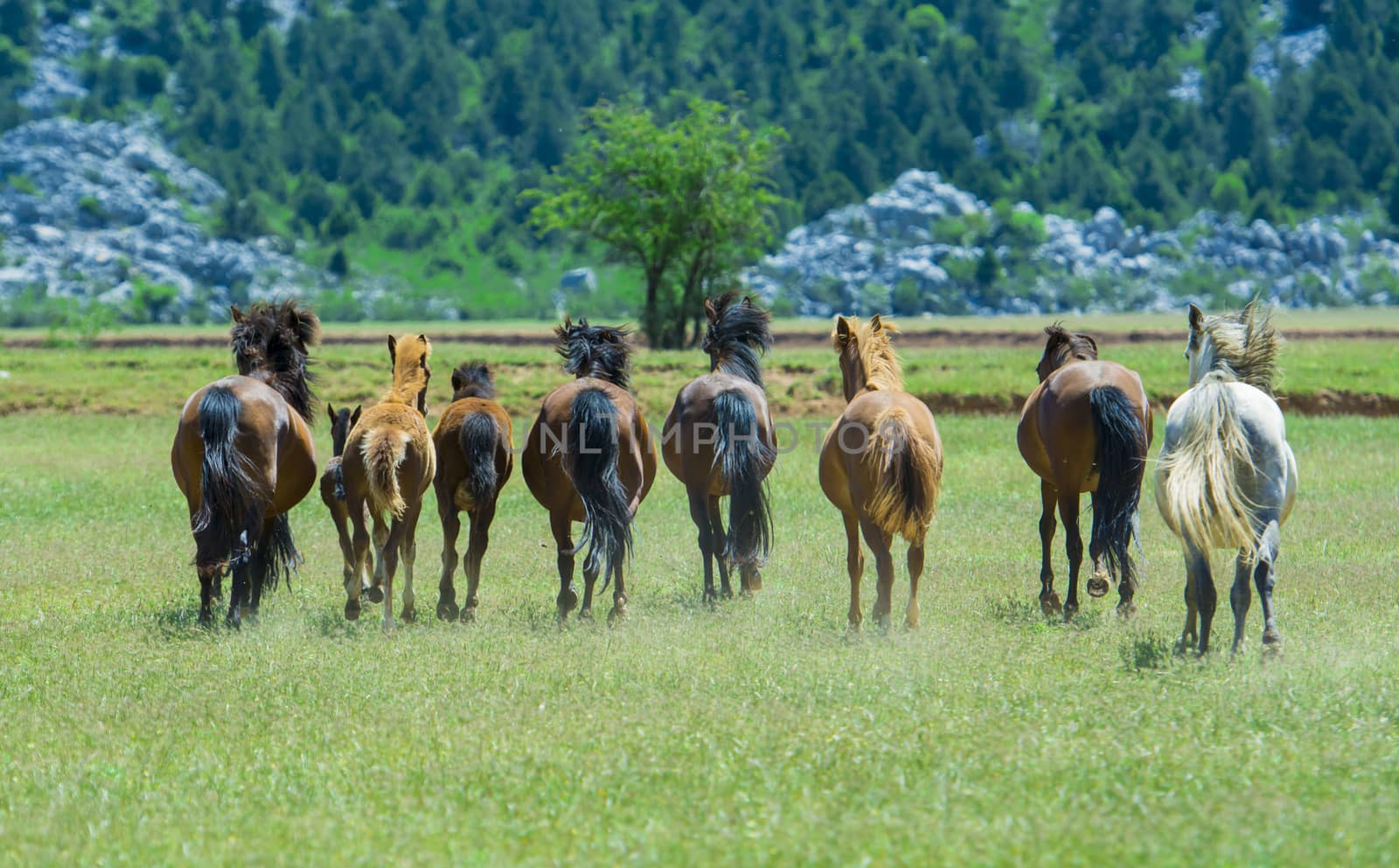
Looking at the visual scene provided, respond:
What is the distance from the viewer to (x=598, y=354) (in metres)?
12.2

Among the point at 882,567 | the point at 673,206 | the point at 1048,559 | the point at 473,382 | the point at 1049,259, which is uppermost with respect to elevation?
the point at 1049,259

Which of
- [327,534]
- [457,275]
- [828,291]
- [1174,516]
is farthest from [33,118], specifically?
[1174,516]

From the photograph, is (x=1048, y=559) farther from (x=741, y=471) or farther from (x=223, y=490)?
(x=223, y=490)

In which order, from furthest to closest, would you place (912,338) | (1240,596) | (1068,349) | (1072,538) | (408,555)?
(912,338) → (1068,349) → (1072,538) → (408,555) → (1240,596)

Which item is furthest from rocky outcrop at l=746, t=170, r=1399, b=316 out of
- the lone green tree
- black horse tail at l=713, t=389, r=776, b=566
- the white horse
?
the white horse

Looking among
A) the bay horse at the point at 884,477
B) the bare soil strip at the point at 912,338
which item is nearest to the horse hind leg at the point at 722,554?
the bay horse at the point at 884,477

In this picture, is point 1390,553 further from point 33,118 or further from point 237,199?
point 33,118

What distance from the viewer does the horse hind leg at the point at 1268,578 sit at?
28.4 ft

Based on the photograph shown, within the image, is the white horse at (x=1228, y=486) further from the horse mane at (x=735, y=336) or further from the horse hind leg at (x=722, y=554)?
the horse mane at (x=735, y=336)

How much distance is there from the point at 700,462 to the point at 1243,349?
4.64m

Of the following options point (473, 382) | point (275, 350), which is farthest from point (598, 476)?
point (275, 350)

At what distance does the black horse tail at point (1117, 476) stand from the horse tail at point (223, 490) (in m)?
6.65

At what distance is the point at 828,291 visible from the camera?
419ft

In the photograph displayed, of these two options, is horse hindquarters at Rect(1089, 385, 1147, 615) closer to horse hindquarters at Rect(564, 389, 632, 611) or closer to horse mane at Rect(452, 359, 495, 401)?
horse hindquarters at Rect(564, 389, 632, 611)
